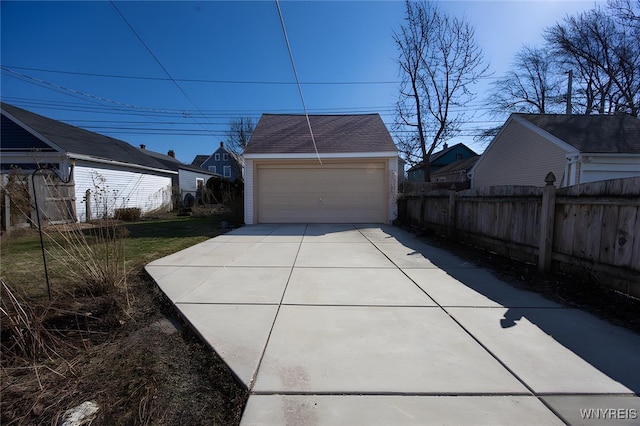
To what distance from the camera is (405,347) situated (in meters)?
2.71

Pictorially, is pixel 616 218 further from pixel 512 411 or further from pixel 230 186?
pixel 230 186

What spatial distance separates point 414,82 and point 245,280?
1705cm

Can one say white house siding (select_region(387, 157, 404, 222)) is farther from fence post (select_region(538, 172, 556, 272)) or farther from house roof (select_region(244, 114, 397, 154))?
fence post (select_region(538, 172, 556, 272))

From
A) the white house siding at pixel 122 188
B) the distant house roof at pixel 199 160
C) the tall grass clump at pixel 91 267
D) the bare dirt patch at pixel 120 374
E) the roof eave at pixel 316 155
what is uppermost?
the distant house roof at pixel 199 160

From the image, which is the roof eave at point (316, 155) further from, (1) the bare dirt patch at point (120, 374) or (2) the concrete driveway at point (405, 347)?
(1) the bare dirt patch at point (120, 374)

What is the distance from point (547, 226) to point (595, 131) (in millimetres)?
11695

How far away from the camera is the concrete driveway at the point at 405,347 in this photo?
1.97m

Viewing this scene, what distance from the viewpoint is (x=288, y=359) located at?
8.23 feet

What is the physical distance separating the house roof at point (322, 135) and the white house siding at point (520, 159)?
261 inches

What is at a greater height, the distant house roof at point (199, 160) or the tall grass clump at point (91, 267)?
the distant house roof at point (199, 160)

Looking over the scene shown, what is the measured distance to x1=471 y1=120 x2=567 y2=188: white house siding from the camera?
12.7 metres

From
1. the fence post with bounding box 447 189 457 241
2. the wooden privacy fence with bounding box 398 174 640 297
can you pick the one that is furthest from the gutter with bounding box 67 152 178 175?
the wooden privacy fence with bounding box 398 174 640 297

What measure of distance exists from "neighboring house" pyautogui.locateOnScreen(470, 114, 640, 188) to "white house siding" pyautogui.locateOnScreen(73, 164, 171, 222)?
1728 cm

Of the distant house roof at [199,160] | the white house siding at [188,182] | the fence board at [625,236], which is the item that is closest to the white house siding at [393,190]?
the fence board at [625,236]
